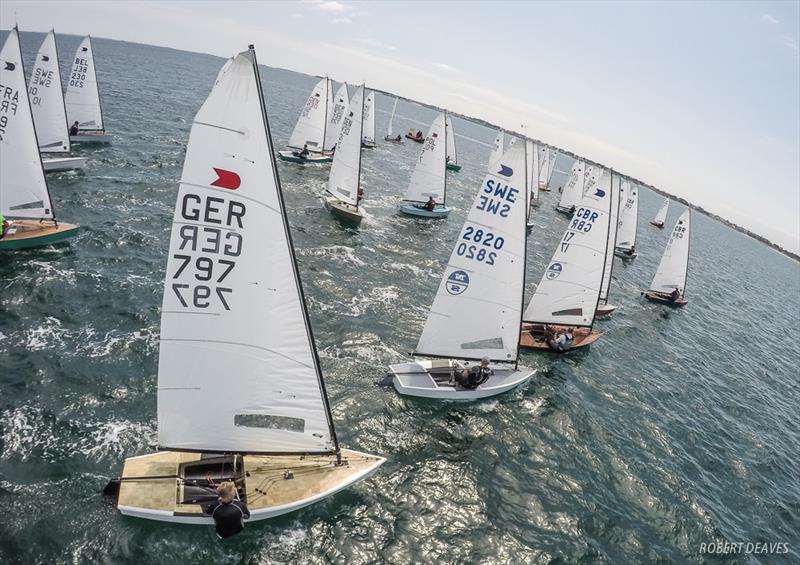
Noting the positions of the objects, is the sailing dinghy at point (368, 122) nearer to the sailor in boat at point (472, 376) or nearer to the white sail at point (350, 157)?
the white sail at point (350, 157)

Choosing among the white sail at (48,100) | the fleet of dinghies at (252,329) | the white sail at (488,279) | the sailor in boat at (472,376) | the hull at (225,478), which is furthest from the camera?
the white sail at (48,100)

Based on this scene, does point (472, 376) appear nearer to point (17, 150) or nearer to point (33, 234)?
point (33, 234)

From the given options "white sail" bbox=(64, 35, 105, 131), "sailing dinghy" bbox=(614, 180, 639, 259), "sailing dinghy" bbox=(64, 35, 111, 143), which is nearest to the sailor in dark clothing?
"white sail" bbox=(64, 35, 105, 131)

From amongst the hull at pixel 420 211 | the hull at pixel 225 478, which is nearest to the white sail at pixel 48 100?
the hull at pixel 420 211

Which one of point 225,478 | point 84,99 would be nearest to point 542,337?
point 225,478

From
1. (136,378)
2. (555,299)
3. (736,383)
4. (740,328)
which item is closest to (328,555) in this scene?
(136,378)

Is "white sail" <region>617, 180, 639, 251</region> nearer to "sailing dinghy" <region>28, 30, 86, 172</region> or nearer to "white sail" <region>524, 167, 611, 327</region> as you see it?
"white sail" <region>524, 167, 611, 327</region>

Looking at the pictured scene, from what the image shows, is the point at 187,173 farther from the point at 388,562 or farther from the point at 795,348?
the point at 795,348
